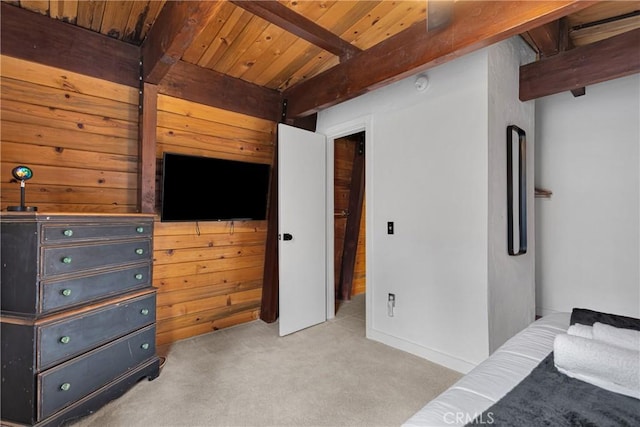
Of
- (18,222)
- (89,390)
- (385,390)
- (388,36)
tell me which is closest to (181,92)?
(18,222)

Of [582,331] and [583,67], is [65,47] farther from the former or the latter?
[583,67]

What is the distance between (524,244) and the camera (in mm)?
2486

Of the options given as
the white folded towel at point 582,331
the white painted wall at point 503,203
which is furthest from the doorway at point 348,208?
the white folded towel at point 582,331

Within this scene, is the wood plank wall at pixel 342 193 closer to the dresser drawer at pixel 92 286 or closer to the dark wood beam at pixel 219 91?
the dark wood beam at pixel 219 91

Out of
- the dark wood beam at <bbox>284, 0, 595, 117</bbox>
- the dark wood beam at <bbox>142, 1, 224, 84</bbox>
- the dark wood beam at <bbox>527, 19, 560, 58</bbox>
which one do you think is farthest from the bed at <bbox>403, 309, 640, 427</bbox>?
the dark wood beam at <bbox>527, 19, 560, 58</bbox>

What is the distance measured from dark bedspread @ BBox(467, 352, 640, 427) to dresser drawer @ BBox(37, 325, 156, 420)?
1935mm

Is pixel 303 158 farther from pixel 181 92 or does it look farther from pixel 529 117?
pixel 529 117

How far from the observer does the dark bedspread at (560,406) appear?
2.46ft

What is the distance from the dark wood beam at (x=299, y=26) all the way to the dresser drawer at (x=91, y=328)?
1933mm

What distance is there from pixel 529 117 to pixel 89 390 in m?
3.83

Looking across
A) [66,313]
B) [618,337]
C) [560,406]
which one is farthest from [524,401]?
[66,313]

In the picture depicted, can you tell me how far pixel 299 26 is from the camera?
78.3 inches

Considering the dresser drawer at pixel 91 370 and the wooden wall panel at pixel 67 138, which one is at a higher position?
the wooden wall panel at pixel 67 138

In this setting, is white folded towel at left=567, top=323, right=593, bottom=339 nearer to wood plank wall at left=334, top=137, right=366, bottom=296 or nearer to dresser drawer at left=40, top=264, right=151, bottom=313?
dresser drawer at left=40, top=264, right=151, bottom=313
